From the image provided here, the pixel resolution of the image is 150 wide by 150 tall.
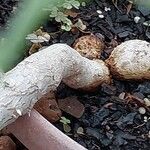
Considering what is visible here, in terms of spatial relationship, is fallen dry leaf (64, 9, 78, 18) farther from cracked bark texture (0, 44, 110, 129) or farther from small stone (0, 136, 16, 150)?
small stone (0, 136, 16, 150)

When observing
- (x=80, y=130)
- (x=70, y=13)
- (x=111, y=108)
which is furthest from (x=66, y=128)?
(x=70, y=13)

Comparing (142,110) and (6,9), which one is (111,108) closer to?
(142,110)

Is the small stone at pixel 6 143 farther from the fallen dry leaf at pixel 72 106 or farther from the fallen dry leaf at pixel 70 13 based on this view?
the fallen dry leaf at pixel 70 13

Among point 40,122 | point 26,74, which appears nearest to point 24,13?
point 26,74

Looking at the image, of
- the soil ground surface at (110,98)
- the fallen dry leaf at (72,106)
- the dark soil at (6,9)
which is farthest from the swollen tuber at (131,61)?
the dark soil at (6,9)

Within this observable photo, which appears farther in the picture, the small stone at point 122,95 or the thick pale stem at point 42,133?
the small stone at point 122,95

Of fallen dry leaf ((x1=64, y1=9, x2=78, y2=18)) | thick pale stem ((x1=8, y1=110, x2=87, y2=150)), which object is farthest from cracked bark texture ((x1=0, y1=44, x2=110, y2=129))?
fallen dry leaf ((x1=64, y1=9, x2=78, y2=18))

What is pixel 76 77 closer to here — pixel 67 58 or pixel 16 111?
pixel 67 58
